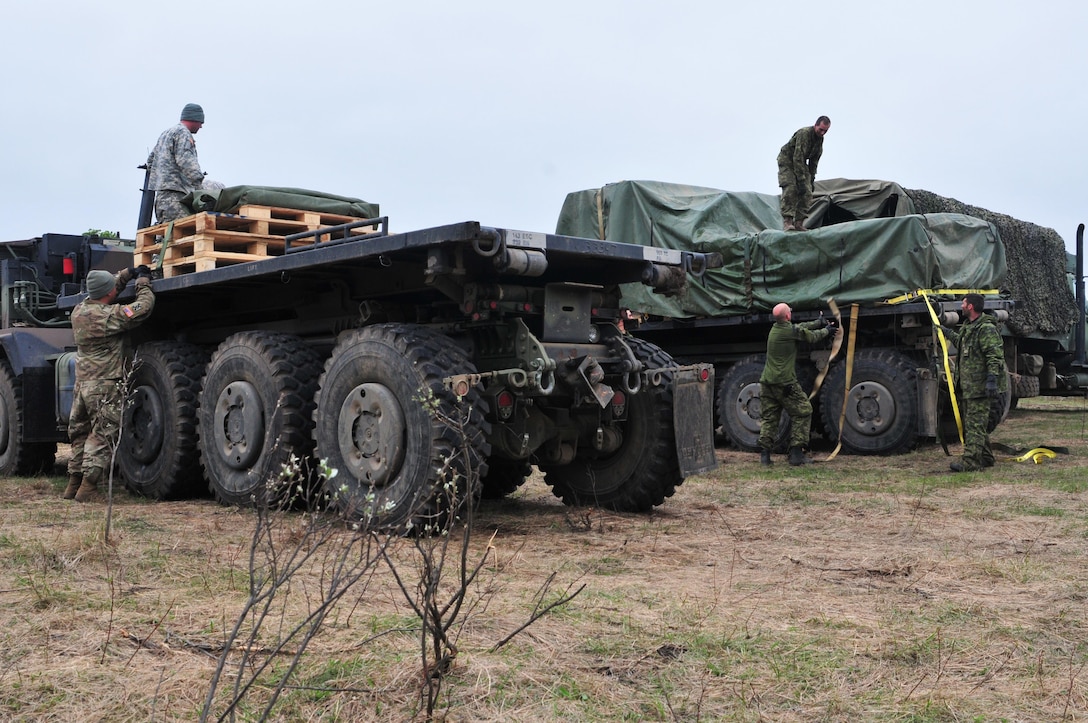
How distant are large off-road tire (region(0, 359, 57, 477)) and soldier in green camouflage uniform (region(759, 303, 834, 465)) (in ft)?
23.9

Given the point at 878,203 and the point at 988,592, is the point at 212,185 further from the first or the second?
the point at 878,203

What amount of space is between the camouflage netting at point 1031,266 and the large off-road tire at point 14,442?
1054 centimetres

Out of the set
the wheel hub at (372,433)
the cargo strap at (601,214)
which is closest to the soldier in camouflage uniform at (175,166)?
the wheel hub at (372,433)

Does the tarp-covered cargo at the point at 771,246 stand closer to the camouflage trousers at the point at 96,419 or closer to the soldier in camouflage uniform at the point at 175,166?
the soldier in camouflage uniform at the point at 175,166

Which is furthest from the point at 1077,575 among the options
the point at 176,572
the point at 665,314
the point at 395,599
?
the point at 665,314

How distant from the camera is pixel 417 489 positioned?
6.69 meters

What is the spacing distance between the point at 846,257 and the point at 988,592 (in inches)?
305

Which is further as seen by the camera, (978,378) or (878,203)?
(878,203)

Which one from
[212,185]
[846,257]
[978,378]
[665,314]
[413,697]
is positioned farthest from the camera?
[665,314]

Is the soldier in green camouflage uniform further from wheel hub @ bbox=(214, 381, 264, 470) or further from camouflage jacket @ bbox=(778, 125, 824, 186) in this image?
wheel hub @ bbox=(214, 381, 264, 470)

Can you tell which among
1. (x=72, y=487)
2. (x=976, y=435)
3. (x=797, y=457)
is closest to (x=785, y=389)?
(x=797, y=457)

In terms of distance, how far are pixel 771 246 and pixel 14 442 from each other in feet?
27.6

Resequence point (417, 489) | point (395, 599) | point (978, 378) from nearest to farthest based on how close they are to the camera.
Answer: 1. point (395, 599)
2. point (417, 489)
3. point (978, 378)

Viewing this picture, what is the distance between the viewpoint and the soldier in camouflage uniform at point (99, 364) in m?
9.01
